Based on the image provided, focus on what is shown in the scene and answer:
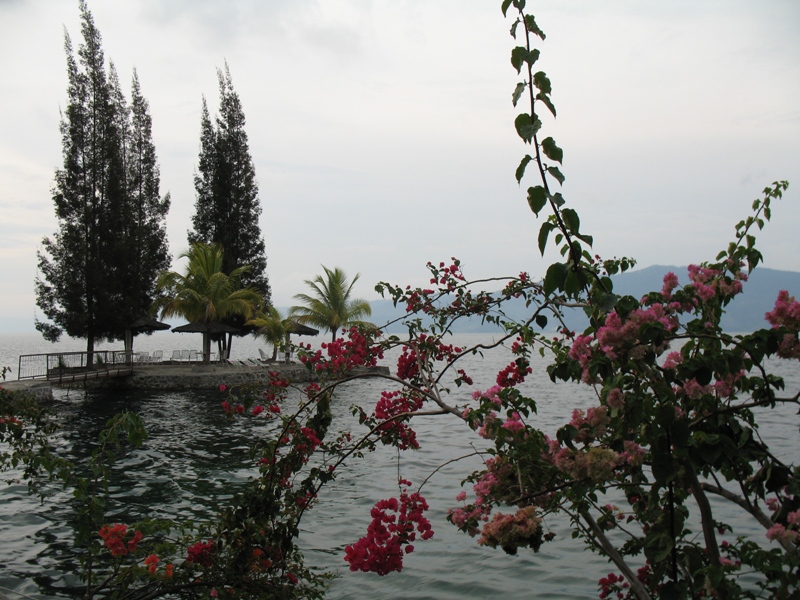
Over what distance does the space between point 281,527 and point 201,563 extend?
63 cm

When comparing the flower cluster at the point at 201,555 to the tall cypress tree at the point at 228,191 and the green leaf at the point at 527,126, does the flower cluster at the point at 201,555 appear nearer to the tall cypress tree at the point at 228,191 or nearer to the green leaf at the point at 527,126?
the green leaf at the point at 527,126

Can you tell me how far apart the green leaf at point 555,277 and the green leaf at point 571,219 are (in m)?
0.11

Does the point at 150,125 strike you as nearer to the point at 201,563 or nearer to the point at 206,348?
the point at 206,348

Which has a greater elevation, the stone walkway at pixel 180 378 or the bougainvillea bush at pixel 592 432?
the bougainvillea bush at pixel 592 432

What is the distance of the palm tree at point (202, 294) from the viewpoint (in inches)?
1174

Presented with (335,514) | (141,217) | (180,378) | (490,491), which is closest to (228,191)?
(141,217)

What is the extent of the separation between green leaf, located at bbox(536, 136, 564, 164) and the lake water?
570 cm

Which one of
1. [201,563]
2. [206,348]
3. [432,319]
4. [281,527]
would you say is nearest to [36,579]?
[201,563]

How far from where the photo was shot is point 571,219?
1.89 meters

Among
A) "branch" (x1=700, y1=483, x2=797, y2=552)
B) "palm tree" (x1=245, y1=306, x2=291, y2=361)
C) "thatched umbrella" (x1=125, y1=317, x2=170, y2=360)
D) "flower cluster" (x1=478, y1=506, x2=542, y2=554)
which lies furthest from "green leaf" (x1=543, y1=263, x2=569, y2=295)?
"thatched umbrella" (x1=125, y1=317, x2=170, y2=360)

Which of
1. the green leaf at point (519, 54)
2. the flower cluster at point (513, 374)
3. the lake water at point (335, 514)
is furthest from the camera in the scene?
the lake water at point (335, 514)

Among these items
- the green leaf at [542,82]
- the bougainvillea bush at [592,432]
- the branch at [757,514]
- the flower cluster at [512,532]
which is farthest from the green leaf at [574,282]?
the branch at [757,514]

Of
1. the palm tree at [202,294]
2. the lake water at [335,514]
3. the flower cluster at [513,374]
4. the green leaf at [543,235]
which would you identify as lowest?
the lake water at [335,514]

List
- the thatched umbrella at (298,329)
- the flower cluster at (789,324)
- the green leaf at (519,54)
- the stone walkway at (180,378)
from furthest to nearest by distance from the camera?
the thatched umbrella at (298,329) < the stone walkway at (180,378) < the flower cluster at (789,324) < the green leaf at (519,54)
